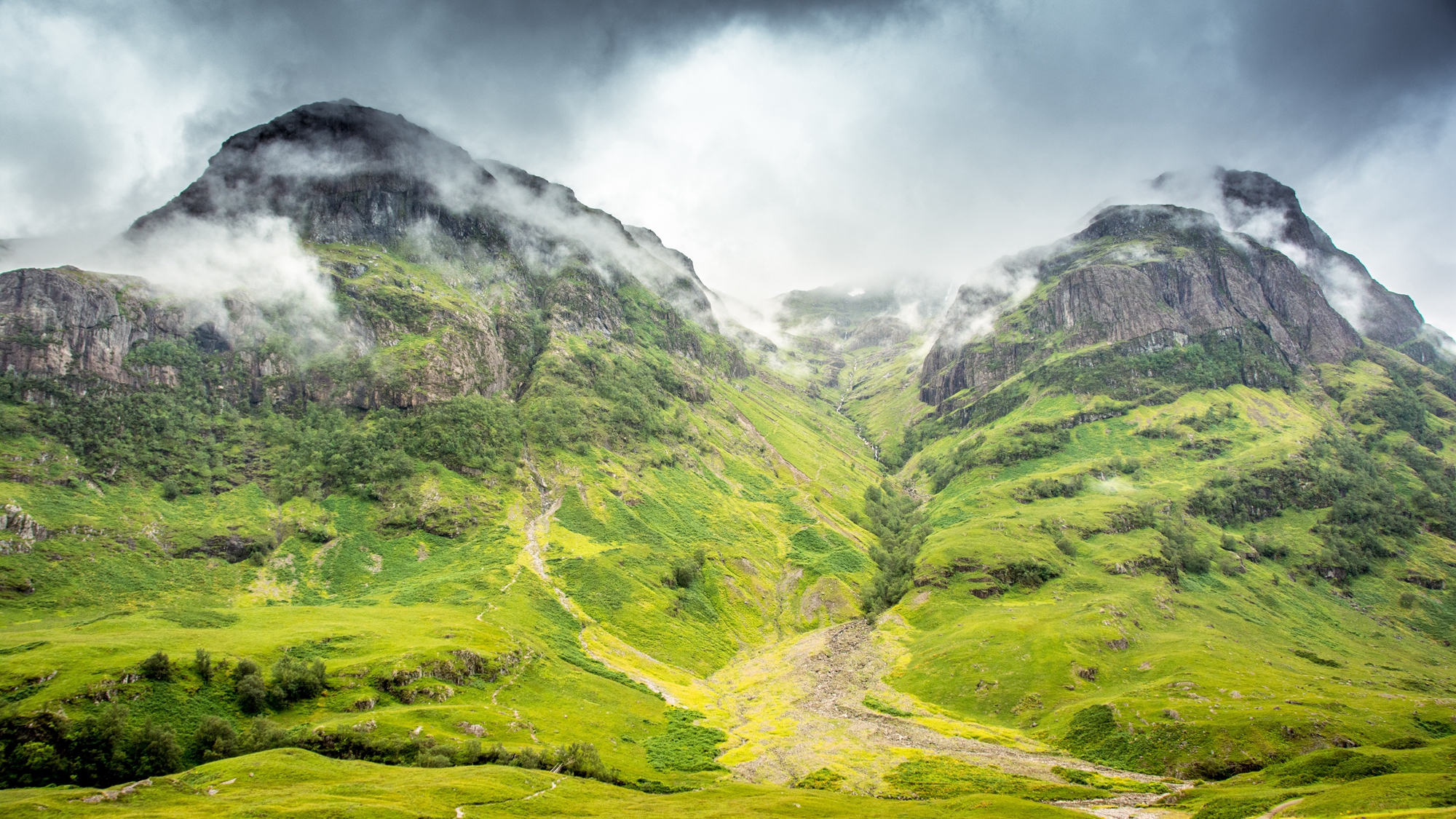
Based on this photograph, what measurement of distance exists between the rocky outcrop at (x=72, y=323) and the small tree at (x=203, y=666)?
4888 inches

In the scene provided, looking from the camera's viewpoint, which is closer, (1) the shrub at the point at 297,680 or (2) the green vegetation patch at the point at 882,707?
(1) the shrub at the point at 297,680

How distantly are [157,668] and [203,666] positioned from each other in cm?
433

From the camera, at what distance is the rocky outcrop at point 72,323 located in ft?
470

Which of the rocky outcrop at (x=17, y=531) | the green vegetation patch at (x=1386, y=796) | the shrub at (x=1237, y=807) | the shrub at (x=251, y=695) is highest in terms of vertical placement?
the rocky outcrop at (x=17, y=531)

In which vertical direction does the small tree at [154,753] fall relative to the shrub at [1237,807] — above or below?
above

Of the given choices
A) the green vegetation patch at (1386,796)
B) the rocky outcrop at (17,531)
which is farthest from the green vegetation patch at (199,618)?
the green vegetation patch at (1386,796)

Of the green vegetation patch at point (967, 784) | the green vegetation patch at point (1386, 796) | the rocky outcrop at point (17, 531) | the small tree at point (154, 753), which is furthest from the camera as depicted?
the rocky outcrop at point (17, 531)

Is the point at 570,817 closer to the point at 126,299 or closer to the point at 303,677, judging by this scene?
the point at 303,677

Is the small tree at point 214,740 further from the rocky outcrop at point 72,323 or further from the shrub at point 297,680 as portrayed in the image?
the rocky outcrop at point 72,323

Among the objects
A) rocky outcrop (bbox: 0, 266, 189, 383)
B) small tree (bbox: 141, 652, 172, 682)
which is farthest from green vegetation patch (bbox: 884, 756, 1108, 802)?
rocky outcrop (bbox: 0, 266, 189, 383)

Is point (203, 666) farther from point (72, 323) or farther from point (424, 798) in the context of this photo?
point (72, 323)

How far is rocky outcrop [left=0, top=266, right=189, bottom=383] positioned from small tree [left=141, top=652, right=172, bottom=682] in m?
124

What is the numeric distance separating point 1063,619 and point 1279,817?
9308 centimetres

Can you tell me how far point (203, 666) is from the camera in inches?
2908
